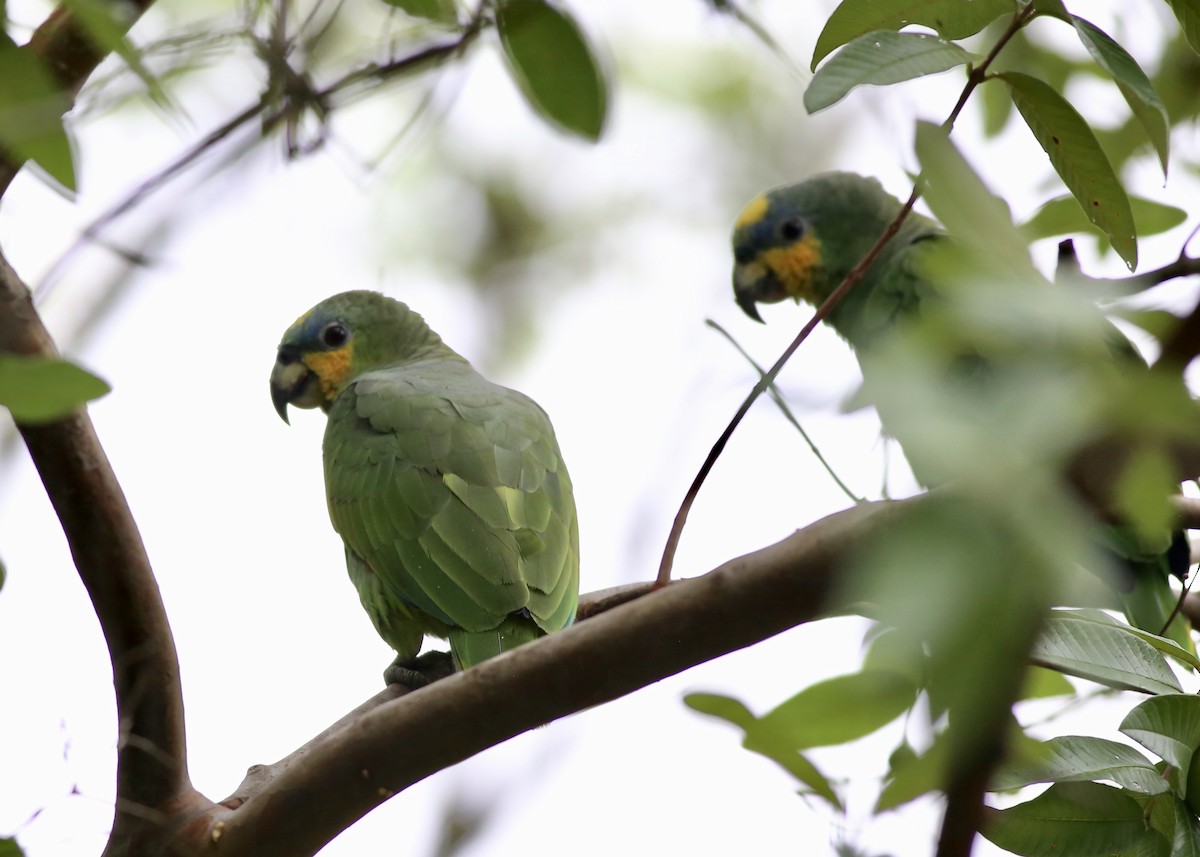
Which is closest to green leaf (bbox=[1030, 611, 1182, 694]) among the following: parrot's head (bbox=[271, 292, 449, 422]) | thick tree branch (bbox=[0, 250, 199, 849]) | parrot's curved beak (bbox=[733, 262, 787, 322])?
thick tree branch (bbox=[0, 250, 199, 849])

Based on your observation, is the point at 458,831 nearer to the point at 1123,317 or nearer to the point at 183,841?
the point at 183,841

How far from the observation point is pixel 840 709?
41.1 inches

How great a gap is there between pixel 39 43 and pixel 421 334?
2073mm

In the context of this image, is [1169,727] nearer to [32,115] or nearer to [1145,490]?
[1145,490]

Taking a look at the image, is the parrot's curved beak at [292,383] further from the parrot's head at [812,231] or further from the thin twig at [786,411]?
the thin twig at [786,411]

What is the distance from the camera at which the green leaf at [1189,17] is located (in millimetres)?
1096

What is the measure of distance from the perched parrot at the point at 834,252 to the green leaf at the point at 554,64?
2.33 m

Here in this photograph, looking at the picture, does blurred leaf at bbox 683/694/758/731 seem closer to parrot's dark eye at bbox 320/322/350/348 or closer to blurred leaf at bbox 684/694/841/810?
blurred leaf at bbox 684/694/841/810

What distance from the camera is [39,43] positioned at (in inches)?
79.4

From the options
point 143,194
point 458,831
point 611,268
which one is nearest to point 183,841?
point 143,194

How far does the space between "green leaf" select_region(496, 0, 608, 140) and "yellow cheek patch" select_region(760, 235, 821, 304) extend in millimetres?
3152

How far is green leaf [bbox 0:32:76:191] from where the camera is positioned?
0.96m

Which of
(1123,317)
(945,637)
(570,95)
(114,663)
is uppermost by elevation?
(570,95)

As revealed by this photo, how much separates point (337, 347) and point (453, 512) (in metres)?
1.36
